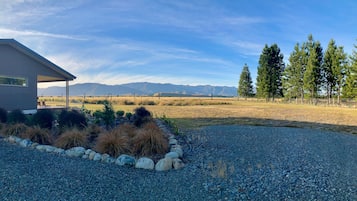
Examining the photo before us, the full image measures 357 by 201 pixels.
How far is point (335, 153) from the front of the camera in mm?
6289

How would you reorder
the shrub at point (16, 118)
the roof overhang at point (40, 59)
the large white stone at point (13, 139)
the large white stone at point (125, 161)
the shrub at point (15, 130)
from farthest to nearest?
the roof overhang at point (40, 59) → the shrub at point (16, 118) → the shrub at point (15, 130) → the large white stone at point (13, 139) → the large white stone at point (125, 161)

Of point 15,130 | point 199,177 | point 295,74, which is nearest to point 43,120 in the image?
point 15,130

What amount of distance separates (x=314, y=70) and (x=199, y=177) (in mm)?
33489

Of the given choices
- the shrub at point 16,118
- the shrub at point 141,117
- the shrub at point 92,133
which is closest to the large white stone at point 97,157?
the shrub at point 92,133

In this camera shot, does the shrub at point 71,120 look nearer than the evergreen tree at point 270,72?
Yes

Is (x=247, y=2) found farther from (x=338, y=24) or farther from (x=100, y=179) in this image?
(x=100, y=179)

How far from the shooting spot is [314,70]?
32500 mm

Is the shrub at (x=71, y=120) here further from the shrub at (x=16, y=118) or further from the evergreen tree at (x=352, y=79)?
the evergreen tree at (x=352, y=79)

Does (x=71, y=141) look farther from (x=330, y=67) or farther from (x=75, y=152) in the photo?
(x=330, y=67)

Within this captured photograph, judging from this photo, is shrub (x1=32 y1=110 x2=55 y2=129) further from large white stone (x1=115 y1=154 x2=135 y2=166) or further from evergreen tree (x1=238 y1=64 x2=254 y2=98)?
evergreen tree (x1=238 y1=64 x2=254 y2=98)

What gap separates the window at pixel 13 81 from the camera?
11.4 meters

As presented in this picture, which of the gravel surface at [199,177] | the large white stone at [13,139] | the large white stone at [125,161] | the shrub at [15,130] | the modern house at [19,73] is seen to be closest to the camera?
the gravel surface at [199,177]

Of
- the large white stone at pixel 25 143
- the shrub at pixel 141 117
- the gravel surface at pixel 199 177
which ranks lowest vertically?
the gravel surface at pixel 199 177

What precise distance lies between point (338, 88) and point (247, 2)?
23.5 m
